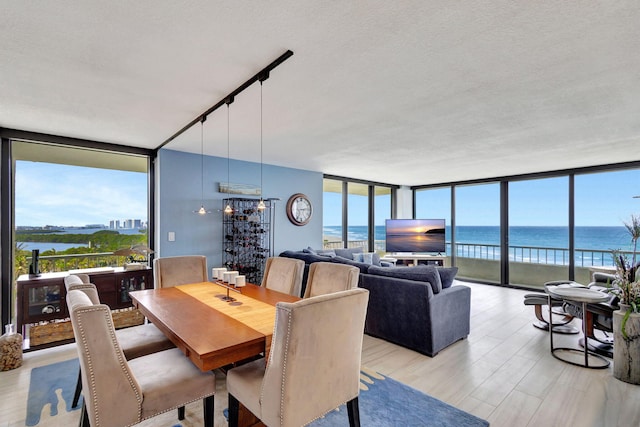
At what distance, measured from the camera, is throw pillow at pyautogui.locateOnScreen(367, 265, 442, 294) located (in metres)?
3.36

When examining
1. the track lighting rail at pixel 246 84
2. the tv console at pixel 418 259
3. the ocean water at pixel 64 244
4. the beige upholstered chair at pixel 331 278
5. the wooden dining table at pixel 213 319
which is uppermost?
the track lighting rail at pixel 246 84

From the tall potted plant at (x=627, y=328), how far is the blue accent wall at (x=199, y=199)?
14.7 feet

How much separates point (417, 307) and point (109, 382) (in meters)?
2.75

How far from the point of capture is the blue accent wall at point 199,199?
4.46 meters

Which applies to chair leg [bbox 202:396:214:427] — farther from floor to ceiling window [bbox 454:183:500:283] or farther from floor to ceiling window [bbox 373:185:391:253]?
floor to ceiling window [bbox 454:183:500:283]

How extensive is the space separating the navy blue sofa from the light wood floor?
0.12 meters

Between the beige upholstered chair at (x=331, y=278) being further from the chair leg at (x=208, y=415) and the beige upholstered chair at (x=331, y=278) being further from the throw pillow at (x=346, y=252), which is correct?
the throw pillow at (x=346, y=252)

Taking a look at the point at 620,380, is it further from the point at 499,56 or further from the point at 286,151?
the point at 286,151

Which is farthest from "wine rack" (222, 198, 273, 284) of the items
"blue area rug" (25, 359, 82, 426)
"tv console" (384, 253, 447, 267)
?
"tv console" (384, 253, 447, 267)

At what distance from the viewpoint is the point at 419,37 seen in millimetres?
1734

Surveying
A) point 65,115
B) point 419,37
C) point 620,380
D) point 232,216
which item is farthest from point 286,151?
point 620,380

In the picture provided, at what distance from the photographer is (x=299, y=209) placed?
5984 mm

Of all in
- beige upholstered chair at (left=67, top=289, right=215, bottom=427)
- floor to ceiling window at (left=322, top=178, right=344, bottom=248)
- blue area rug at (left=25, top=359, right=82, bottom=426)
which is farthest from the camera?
floor to ceiling window at (left=322, top=178, right=344, bottom=248)

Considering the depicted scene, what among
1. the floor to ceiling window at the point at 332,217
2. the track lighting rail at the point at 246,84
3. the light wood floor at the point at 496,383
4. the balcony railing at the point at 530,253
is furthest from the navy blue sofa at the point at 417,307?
the balcony railing at the point at 530,253
